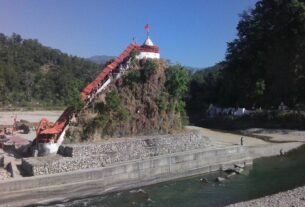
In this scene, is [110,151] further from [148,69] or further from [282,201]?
[282,201]

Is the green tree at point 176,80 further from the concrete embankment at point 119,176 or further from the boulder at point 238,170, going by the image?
the boulder at point 238,170

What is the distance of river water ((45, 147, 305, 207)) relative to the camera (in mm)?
22172

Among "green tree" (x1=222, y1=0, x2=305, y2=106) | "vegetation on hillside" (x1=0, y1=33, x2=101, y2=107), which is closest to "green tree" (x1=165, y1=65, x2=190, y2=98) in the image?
"green tree" (x1=222, y1=0, x2=305, y2=106)

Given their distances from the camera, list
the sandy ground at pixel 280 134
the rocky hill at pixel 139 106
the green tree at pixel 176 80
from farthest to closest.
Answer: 1. the sandy ground at pixel 280 134
2. the green tree at pixel 176 80
3. the rocky hill at pixel 139 106

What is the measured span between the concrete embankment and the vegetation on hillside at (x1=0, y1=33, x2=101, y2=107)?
45.8 metres

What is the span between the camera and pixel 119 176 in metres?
25.0

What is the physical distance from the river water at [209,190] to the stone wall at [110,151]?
7.70ft

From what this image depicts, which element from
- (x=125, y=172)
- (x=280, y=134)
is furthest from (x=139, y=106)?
(x=280, y=134)

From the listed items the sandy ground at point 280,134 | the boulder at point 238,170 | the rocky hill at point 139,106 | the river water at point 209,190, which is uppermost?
the rocky hill at point 139,106

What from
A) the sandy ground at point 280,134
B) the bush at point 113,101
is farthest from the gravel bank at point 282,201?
the sandy ground at point 280,134

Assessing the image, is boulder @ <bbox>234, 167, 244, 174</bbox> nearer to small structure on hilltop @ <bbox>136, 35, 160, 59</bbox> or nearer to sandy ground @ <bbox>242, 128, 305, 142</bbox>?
small structure on hilltop @ <bbox>136, 35, 160, 59</bbox>

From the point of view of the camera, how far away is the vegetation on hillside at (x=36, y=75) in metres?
89.4

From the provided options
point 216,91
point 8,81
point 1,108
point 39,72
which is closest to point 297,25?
point 216,91

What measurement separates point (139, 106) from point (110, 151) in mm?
5010
